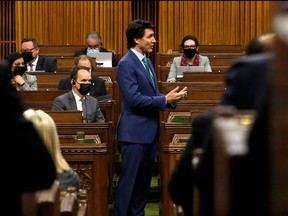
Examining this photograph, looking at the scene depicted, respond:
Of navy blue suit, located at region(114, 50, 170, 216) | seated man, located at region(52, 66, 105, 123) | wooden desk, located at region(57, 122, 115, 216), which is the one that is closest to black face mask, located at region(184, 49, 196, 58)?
seated man, located at region(52, 66, 105, 123)

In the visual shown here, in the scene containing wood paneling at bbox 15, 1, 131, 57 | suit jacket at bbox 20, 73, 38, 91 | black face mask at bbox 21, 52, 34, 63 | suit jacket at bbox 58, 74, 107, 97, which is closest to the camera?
suit jacket at bbox 58, 74, 107, 97

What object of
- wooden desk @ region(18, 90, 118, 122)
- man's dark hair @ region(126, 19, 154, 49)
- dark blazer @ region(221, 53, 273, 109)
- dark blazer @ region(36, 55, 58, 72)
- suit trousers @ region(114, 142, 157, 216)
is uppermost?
man's dark hair @ region(126, 19, 154, 49)

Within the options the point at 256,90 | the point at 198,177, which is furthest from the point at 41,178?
the point at 256,90

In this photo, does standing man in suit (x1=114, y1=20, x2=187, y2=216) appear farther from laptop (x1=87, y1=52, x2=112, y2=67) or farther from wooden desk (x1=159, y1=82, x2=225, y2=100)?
laptop (x1=87, y1=52, x2=112, y2=67)

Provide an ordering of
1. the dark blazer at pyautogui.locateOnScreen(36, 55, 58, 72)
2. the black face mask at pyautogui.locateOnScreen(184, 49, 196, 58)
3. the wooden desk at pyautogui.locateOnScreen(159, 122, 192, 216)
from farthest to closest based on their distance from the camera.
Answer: the dark blazer at pyautogui.locateOnScreen(36, 55, 58, 72) < the black face mask at pyautogui.locateOnScreen(184, 49, 196, 58) < the wooden desk at pyautogui.locateOnScreen(159, 122, 192, 216)

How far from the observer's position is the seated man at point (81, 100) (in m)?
8.15

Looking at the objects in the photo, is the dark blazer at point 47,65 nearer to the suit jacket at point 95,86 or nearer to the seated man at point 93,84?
the seated man at point 93,84

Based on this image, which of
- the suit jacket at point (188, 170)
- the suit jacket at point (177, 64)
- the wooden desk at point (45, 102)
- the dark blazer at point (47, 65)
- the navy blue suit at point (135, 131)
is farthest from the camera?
the dark blazer at point (47, 65)

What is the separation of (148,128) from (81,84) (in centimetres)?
128

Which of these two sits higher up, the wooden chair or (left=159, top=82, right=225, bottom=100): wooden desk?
the wooden chair

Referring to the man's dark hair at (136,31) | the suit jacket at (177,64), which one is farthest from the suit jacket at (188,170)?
the suit jacket at (177,64)

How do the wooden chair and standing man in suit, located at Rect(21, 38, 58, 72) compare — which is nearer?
the wooden chair

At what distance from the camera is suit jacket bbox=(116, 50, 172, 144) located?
7152mm

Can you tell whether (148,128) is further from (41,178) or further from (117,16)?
(117,16)
